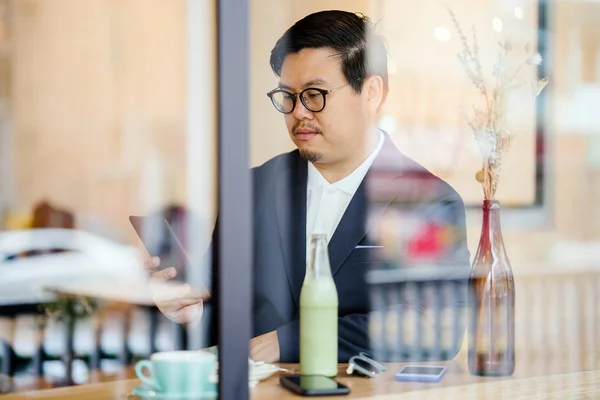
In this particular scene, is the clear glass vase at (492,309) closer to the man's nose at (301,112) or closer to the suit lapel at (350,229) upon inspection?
the suit lapel at (350,229)

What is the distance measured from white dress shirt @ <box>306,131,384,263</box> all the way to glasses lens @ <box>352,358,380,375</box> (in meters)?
0.60

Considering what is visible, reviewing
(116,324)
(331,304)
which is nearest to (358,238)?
(331,304)

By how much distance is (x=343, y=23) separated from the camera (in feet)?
7.48

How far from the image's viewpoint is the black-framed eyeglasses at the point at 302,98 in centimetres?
225

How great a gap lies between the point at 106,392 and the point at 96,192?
11.6 feet

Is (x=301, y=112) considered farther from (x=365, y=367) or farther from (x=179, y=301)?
(x=365, y=367)

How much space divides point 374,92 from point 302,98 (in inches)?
10.0

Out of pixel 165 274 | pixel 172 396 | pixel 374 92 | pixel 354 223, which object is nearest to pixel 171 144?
pixel 374 92

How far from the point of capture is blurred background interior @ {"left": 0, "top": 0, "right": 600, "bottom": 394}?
3045 millimetres

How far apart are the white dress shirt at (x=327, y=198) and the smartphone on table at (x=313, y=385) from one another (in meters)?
0.73

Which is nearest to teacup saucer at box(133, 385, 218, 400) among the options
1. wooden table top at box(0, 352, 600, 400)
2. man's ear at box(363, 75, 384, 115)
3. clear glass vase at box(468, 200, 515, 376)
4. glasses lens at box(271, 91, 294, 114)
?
wooden table top at box(0, 352, 600, 400)

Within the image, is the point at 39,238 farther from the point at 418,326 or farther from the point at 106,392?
the point at 106,392

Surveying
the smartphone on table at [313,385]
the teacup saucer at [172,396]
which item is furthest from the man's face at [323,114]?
the teacup saucer at [172,396]

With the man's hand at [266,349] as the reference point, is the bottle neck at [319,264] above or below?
above
